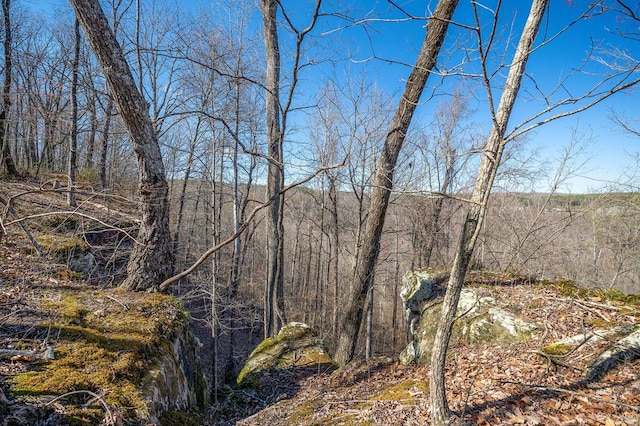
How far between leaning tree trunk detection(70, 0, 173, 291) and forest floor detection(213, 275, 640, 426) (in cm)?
209

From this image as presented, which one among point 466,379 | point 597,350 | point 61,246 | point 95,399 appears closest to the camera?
point 95,399

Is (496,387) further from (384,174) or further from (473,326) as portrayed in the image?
(384,174)

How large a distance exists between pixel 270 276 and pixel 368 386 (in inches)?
151

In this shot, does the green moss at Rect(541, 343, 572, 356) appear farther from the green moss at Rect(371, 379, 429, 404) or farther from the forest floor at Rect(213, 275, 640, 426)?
the green moss at Rect(371, 379, 429, 404)

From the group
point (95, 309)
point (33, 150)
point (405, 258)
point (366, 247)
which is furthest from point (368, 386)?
point (33, 150)

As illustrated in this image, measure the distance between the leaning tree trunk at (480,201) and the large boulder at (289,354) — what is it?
10.1ft

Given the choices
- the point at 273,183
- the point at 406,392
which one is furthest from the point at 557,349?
the point at 273,183

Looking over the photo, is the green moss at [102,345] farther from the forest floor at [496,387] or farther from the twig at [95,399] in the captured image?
the forest floor at [496,387]

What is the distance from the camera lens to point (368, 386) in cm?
371

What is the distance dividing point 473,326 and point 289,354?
322cm

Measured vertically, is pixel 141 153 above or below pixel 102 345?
above

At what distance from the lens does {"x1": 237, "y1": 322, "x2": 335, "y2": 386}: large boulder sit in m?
5.18

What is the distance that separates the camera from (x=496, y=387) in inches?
108

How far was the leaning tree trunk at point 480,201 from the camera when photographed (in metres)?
2.21
